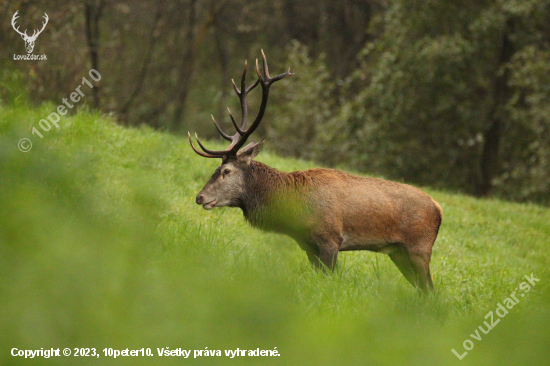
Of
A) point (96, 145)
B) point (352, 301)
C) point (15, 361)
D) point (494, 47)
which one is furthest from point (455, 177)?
point (15, 361)

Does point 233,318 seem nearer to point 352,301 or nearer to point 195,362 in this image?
point 195,362

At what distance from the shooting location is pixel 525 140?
2078cm

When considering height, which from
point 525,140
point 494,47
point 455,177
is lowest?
point 455,177

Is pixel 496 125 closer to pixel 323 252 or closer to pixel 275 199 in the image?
pixel 275 199

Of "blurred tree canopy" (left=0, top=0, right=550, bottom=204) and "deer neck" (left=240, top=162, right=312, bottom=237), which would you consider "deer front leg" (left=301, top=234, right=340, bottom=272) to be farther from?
"blurred tree canopy" (left=0, top=0, right=550, bottom=204)

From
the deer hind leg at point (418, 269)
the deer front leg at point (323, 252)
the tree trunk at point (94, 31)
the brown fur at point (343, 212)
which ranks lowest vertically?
the deer hind leg at point (418, 269)

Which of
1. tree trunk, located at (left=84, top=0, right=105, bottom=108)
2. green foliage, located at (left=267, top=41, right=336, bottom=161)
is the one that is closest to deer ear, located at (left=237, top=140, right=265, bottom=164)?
green foliage, located at (left=267, top=41, right=336, bottom=161)

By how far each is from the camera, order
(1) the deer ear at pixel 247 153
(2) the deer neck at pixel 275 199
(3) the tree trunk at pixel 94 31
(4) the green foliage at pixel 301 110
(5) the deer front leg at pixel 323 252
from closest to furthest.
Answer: (5) the deer front leg at pixel 323 252
(2) the deer neck at pixel 275 199
(1) the deer ear at pixel 247 153
(3) the tree trunk at pixel 94 31
(4) the green foliage at pixel 301 110

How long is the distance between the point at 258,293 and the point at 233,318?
22 centimetres

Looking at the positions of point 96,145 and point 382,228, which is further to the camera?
point 96,145

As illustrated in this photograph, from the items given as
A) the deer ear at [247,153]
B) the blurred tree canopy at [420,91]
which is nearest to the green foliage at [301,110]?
the blurred tree canopy at [420,91]

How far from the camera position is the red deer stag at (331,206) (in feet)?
22.3

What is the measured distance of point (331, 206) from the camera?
6.84 m

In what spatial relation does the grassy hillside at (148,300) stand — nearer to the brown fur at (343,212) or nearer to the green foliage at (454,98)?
the brown fur at (343,212)
